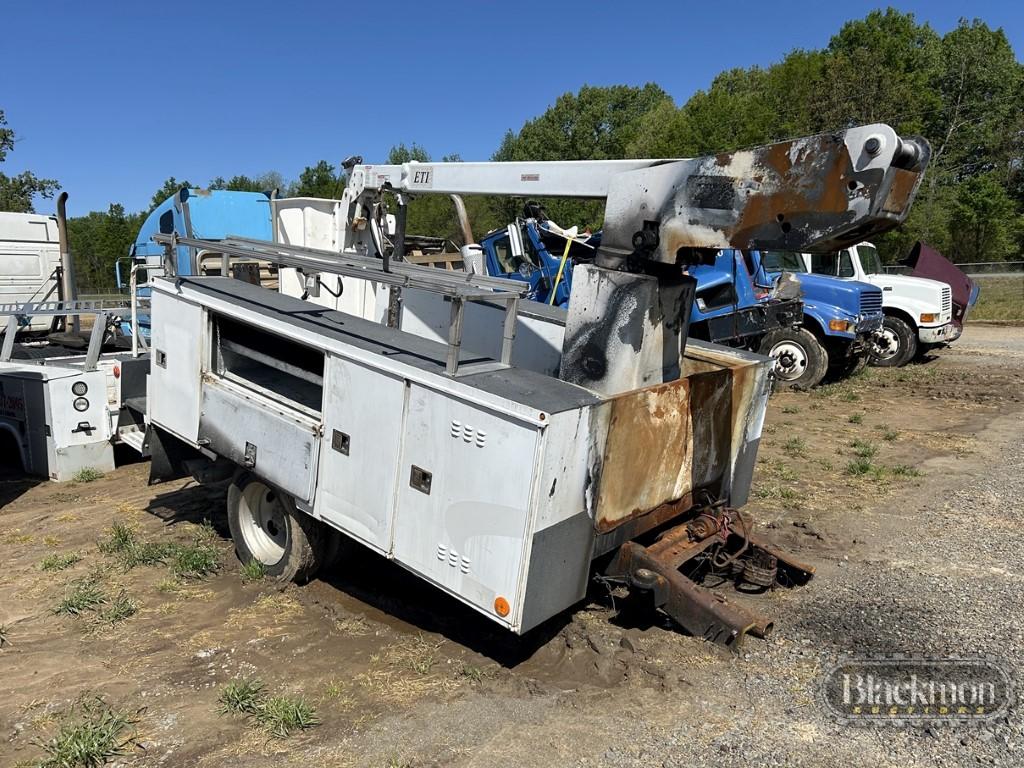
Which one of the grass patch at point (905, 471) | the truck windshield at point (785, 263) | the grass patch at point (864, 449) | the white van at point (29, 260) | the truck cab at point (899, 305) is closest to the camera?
the grass patch at point (905, 471)

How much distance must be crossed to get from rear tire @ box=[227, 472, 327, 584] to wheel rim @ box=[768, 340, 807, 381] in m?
8.90

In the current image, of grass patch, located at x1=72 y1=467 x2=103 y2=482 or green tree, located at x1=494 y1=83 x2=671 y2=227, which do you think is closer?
grass patch, located at x1=72 y1=467 x2=103 y2=482

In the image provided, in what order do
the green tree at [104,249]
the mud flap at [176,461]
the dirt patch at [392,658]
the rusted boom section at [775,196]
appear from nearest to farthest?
the rusted boom section at [775,196] → the dirt patch at [392,658] → the mud flap at [176,461] → the green tree at [104,249]

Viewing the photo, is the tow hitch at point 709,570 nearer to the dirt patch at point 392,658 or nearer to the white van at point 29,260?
the dirt patch at point 392,658

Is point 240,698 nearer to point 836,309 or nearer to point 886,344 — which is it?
point 836,309

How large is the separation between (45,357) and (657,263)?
23.5 feet

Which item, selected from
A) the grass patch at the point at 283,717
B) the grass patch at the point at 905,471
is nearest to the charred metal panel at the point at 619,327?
the grass patch at the point at 283,717

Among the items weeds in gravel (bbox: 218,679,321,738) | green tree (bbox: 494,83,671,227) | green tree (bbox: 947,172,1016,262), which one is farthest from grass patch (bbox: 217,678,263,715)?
green tree (bbox: 494,83,671,227)

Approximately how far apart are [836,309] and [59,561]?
418 inches

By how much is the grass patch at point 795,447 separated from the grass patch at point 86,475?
23.9ft

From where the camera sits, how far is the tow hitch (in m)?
3.87

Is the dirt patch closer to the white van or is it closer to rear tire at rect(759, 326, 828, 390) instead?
rear tire at rect(759, 326, 828, 390)

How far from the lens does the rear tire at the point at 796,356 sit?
11289 millimetres

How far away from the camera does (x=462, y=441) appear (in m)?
3.42
